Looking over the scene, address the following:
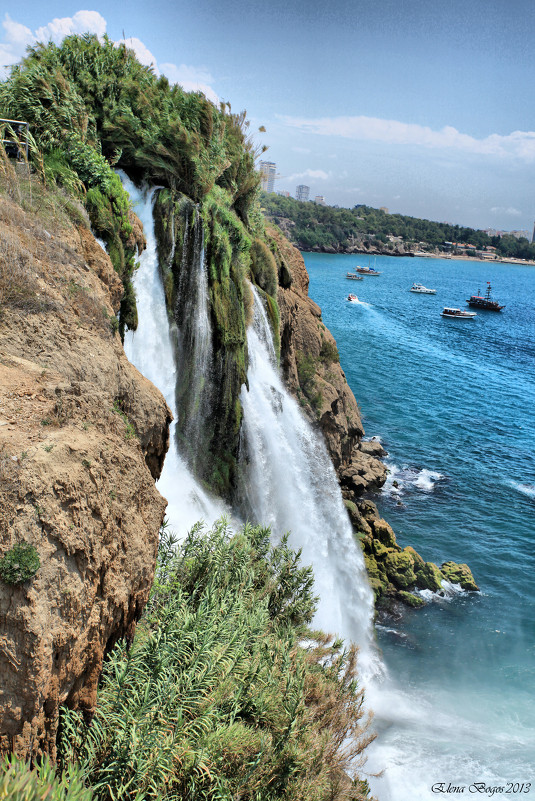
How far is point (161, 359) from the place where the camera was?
13078mm

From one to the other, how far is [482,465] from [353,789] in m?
21.6

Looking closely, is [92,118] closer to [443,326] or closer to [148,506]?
[148,506]

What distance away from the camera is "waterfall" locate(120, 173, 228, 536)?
40.3 feet

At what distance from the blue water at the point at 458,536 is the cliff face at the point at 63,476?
836cm

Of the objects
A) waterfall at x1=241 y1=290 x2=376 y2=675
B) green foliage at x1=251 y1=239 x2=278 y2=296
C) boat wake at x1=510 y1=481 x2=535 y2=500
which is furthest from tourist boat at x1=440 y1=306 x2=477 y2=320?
waterfall at x1=241 y1=290 x2=376 y2=675

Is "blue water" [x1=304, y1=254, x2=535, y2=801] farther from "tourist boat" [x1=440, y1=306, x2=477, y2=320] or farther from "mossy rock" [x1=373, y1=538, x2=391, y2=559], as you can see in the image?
"tourist boat" [x1=440, y1=306, x2=477, y2=320]

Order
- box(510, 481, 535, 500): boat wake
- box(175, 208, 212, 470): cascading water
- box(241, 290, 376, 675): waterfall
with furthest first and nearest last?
box(510, 481, 535, 500): boat wake → box(241, 290, 376, 675): waterfall → box(175, 208, 212, 470): cascading water

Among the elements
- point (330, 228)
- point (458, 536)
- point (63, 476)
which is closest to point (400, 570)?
point (458, 536)

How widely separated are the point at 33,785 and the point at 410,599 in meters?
15.1

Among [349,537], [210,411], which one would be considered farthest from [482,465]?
[210,411]

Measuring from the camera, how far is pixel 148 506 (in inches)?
302

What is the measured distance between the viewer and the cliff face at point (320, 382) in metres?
21.6

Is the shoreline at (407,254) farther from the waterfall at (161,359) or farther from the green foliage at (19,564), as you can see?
the green foliage at (19,564)

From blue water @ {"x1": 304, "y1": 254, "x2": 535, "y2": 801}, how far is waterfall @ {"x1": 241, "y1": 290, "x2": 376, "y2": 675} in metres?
1.57
